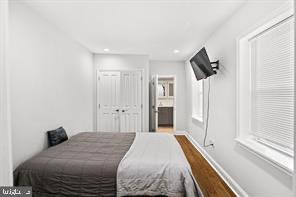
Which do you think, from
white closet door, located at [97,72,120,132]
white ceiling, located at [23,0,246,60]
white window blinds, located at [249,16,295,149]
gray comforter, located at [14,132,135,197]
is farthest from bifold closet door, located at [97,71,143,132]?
white window blinds, located at [249,16,295,149]

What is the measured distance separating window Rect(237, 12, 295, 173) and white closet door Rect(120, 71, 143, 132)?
2875mm

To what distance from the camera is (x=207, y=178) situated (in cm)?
254

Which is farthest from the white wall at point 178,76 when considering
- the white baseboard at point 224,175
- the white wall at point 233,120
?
the white wall at point 233,120

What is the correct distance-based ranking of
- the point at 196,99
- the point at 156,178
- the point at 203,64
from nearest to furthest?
the point at 156,178, the point at 203,64, the point at 196,99

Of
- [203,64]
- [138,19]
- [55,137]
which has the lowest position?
[55,137]

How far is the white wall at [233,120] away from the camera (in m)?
1.57

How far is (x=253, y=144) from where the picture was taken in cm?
190

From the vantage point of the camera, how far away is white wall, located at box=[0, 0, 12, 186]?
27.5 inches

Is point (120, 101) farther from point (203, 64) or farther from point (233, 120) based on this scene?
point (233, 120)

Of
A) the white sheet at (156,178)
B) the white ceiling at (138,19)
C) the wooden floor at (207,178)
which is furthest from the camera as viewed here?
the wooden floor at (207,178)

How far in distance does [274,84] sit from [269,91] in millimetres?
100

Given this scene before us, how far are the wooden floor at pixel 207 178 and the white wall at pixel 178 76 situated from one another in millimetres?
1695

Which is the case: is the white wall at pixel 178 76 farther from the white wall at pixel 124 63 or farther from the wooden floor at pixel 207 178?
the wooden floor at pixel 207 178

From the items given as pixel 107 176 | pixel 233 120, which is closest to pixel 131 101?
pixel 233 120
